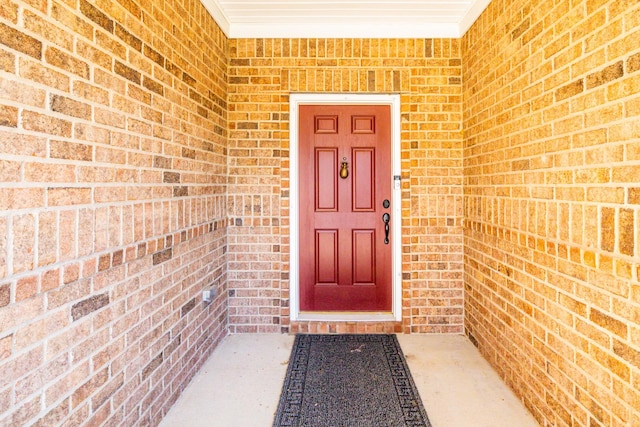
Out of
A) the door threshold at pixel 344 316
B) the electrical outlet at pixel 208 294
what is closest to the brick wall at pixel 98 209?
the electrical outlet at pixel 208 294

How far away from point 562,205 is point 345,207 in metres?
1.79

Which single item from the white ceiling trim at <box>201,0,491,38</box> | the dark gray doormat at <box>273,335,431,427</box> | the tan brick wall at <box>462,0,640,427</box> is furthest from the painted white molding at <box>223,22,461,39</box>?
the dark gray doormat at <box>273,335,431,427</box>

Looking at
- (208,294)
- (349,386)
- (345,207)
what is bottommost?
(349,386)

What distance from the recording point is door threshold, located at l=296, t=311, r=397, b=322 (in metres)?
3.22

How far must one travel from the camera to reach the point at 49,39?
1.23m

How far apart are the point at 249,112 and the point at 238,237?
1094 mm

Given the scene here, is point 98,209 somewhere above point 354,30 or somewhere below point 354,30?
below

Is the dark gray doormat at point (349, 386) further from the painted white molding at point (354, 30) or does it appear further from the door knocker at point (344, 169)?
the painted white molding at point (354, 30)

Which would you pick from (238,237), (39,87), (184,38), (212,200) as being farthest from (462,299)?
(39,87)

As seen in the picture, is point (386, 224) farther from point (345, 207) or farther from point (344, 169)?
point (344, 169)

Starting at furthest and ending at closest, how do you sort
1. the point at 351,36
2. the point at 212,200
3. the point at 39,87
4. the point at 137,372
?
1. the point at 351,36
2. the point at 212,200
3. the point at 137,372
4. the point at 39,87

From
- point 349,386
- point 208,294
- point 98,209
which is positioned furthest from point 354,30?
point 349,386

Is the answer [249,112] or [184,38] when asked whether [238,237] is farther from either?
[184,38]

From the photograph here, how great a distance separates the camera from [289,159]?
10.6ft
